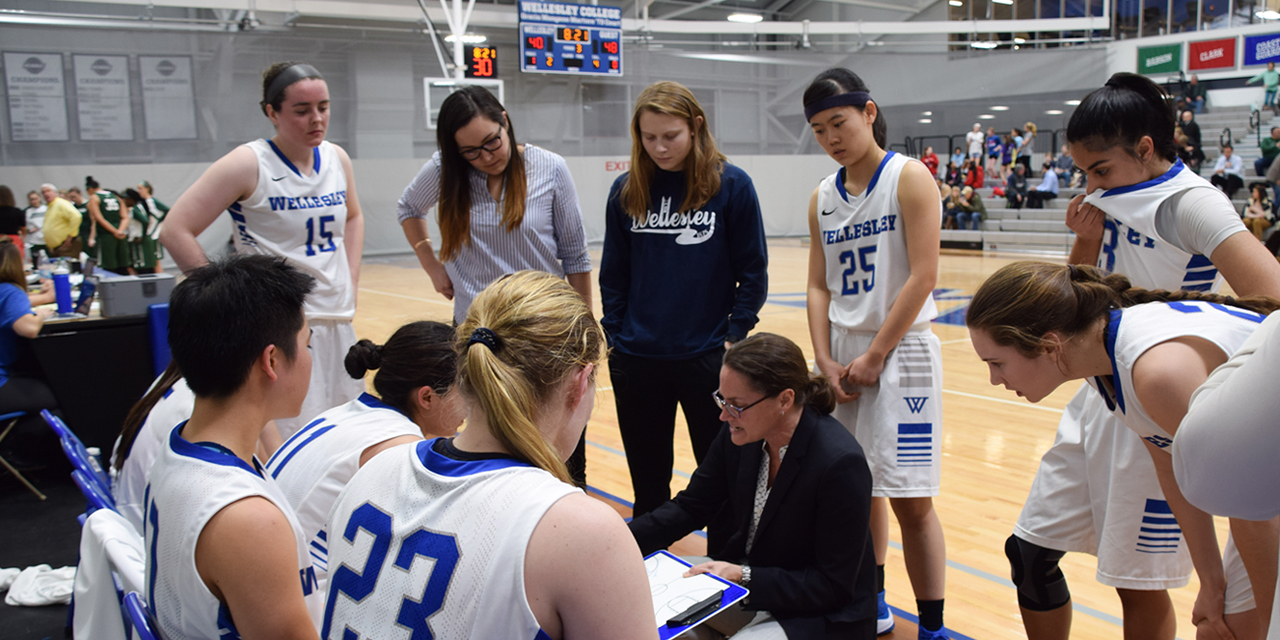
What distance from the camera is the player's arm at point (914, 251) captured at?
2336 millimetres

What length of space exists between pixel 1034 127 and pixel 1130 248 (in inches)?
732

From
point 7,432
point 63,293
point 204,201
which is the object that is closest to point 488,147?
point 204,201

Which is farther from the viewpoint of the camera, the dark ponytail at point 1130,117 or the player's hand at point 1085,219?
the player's hand at point 1085,219

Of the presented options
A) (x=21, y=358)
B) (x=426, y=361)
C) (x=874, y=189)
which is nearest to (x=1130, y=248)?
(x=874, y=189)

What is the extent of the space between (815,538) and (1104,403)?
2.29 ft

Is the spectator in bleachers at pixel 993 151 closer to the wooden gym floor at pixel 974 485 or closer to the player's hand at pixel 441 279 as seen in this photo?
the wooden gym floor at pixel 974 485

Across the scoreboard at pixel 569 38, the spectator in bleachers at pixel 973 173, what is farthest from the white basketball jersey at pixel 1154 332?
the spectator in bleachers at pixel 973 173

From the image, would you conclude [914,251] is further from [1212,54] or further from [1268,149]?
[1212,54]

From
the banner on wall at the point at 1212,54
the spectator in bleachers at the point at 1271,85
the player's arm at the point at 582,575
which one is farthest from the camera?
the banner on wall at the point at 1212,54

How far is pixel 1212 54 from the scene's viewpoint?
1834cm

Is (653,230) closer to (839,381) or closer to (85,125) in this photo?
(839,381)

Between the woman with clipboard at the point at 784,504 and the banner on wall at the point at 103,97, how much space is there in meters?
14.7

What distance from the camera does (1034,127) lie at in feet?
61.4

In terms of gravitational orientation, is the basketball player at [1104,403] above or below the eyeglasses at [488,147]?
below
